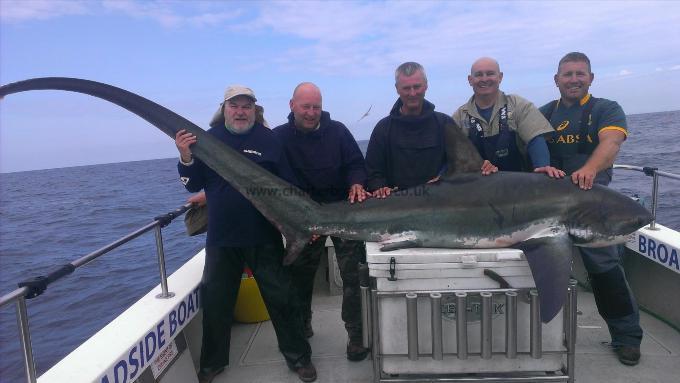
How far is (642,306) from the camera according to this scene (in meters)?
4.41

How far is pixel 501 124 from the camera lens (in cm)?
366

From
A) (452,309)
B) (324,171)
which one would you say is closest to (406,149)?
(324,171)

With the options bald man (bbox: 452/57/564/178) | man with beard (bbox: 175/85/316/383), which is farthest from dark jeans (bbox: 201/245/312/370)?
bald man (bbox: 452/57/564/178)

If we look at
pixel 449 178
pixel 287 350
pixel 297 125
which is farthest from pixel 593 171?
pixel 287 350

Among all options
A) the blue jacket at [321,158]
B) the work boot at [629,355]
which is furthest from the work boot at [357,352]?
the work boot at [629,355]

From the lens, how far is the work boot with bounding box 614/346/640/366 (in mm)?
3459

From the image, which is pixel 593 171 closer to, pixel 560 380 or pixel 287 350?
pixel 560 380

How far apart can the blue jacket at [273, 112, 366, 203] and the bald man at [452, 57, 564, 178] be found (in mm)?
922

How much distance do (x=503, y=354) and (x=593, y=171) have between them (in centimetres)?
126

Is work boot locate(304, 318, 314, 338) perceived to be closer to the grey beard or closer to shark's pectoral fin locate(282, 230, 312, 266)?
shark's pectoral fin locate(282, 230, 312, 266)

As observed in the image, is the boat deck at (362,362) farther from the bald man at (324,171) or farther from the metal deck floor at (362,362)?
the bald man at (324,171)

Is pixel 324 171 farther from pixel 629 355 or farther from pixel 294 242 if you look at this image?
pixel 629 355

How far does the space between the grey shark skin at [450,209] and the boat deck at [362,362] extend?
1.06m

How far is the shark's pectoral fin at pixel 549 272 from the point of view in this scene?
2484 millimetres
